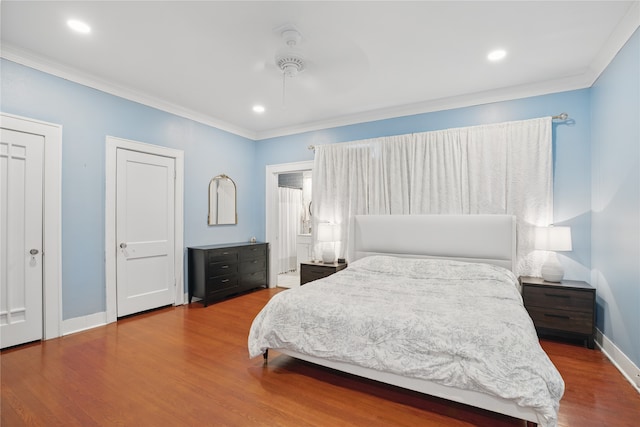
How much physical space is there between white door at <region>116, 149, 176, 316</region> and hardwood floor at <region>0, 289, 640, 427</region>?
2.75 feet

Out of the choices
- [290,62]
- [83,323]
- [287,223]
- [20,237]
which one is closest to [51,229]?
[20,237]

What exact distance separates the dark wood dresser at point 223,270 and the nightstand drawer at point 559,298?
12.8 feet

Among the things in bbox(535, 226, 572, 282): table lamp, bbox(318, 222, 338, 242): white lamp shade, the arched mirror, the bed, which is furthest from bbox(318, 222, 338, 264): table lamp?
bbox(535, 226, 572, 282): table lamp

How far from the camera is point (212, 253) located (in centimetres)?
443

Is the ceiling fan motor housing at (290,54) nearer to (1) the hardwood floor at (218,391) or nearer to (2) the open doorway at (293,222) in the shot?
(1) the hardwood floor at (218,391)

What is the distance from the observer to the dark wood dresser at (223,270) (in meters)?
4.38

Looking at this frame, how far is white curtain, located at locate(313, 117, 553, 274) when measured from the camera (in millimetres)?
3538

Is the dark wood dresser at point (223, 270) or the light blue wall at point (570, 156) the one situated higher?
the light blue wall at point (570, 156)

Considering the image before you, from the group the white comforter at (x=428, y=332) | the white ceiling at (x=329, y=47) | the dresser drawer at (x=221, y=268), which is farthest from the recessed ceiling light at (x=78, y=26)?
the dresser drawer at (x=221, y=268)

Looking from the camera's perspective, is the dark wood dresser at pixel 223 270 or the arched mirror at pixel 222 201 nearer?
the dark wood dresser at pixel 223 270

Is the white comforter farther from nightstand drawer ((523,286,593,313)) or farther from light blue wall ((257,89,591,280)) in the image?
light blue wall ((257,89,591,280))

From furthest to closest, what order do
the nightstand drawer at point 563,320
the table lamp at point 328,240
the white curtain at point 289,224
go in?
the white curtain at point 289,224 → the table lamp at point 328,240 → the nightstand drawer at point 563,320

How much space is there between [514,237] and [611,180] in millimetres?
1028

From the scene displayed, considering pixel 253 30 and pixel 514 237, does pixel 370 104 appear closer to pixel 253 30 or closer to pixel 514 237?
pixel 253 30
